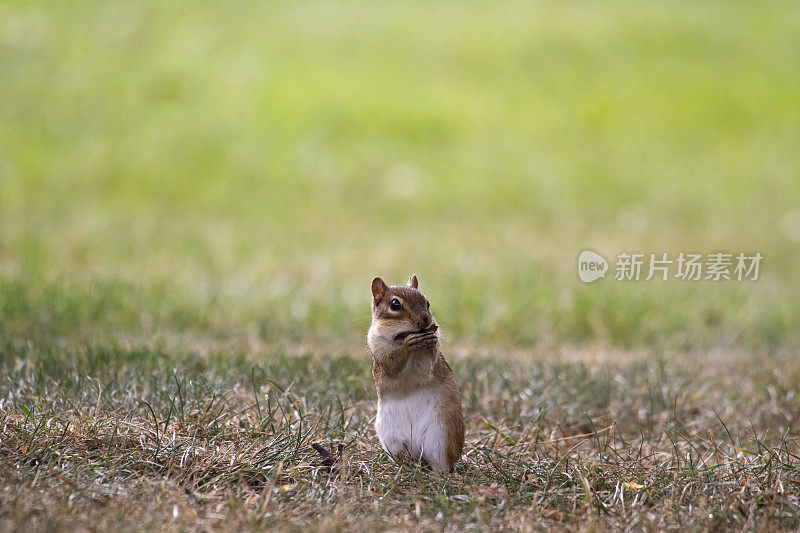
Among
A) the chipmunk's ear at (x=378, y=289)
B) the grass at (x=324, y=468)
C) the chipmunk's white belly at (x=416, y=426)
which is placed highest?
the chipmunk's ear at (x=378, y=289)

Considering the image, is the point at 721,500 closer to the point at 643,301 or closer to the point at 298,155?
the point at 643,301

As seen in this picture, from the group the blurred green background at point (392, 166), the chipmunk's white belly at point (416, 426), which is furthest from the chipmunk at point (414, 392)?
the blurred green background at point (392, 166)

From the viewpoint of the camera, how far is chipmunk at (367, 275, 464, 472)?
3553 millimetres

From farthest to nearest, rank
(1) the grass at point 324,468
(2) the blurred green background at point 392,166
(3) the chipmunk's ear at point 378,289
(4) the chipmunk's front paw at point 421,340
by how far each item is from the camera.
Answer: (2) the blurred green background at point 392,166 < (3) the chipmunk's ear at point 378,289 < (4) the chipmunk's front paw at point 421,340 < (1) the grass at point 324,468

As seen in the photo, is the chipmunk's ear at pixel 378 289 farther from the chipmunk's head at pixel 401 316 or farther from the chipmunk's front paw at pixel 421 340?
the chipmunk's front paw at pixel 421 340

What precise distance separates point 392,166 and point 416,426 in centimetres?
864

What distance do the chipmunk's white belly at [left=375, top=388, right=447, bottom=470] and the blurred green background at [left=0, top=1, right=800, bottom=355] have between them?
9.76 feet

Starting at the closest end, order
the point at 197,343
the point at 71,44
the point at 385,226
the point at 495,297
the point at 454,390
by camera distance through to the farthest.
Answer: the point at 454,390 < the point at 197,343 < the point at 495,297 < the point at 385,226 < the point at 71,44

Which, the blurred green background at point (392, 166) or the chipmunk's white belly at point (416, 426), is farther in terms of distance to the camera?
the blurred green background at point (392, 166)

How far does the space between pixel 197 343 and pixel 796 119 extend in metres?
10.3

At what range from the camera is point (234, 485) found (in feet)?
11.2

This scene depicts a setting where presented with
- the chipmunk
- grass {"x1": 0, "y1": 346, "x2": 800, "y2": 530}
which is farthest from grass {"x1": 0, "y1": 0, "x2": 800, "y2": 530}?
the chipmunk

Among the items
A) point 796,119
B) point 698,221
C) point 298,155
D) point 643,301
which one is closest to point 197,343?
point 643,301

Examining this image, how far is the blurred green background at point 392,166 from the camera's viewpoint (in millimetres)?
7688
